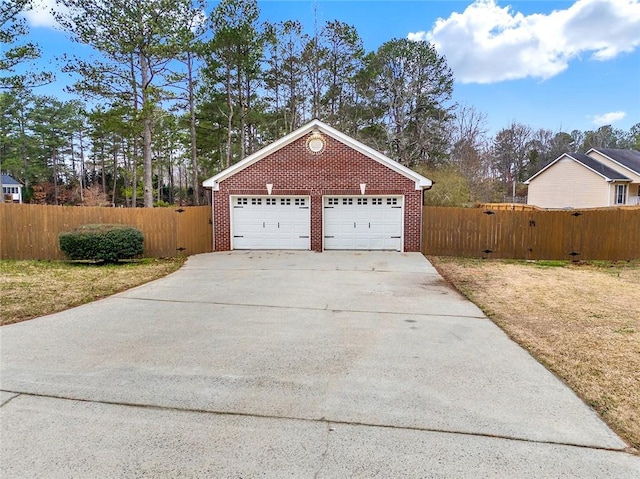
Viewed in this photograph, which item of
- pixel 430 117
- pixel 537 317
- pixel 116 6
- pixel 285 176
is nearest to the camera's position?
pixel 537 317

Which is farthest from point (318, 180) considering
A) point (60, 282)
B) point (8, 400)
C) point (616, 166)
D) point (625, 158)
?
point (625, 158)

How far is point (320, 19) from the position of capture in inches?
938

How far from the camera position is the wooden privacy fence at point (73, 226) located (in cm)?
1169

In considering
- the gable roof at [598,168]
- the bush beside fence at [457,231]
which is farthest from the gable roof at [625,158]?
the bush beside fence at [457,231]

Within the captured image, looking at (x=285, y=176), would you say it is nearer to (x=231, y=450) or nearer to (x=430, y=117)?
(x=231, y=450)

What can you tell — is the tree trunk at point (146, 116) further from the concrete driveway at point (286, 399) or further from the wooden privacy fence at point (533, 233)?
the concrete driveway at point (286, 399)

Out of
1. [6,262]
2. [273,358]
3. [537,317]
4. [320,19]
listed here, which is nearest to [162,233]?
[6,262]

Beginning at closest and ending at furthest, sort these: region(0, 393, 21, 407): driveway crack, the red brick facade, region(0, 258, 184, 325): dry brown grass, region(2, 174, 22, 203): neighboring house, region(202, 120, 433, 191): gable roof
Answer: region(0, 393, 21, 407): driveway crack, region(0, 258, 184, 325): dry brown grass, region(202, 120, 433, 191): gable roof, the red brick facade, region(2, 174, 22, 203): neighboring house

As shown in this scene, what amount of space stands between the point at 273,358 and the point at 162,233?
31.8 ft

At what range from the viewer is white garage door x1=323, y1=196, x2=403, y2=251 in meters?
13.4

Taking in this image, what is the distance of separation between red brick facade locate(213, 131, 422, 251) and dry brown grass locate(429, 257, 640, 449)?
3.20 m

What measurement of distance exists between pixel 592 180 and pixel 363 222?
23646 millimetres

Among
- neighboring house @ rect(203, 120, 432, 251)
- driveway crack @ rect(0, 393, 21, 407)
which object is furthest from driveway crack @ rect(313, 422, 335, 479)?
neighboring house @ rect(203, 120, 432, 251)

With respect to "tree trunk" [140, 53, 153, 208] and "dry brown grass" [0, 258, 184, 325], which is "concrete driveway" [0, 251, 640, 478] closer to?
"dry brown grass" [0, 258, 184, 325]
